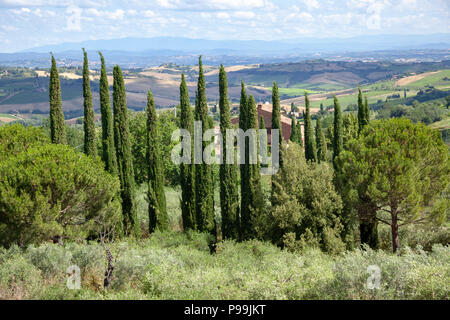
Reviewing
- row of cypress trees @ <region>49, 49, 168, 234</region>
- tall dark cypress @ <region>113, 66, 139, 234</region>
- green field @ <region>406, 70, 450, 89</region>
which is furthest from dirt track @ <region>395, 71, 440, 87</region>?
tall dark cypress @ <region>113, 66, 139, 234</region>

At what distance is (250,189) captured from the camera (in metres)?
21.8

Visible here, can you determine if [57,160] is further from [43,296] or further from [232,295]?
[232,295]

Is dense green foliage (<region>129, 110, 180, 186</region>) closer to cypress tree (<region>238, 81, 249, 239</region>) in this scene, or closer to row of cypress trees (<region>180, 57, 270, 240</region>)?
row of cypress trees (<region>180, 57, 270, 240</region>)

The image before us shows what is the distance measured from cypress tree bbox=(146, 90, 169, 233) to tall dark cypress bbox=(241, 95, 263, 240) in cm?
450

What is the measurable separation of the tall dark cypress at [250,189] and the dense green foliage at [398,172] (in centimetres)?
460

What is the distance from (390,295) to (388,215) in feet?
48.2

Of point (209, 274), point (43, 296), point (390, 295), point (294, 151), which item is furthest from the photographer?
point (294, 151)

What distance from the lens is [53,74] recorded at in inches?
831

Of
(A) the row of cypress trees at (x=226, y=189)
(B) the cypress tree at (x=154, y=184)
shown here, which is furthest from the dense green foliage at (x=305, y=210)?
(B) the cypress tree at (x=154, y=184)

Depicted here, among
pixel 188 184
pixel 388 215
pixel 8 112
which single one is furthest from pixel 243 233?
pixel 8 112

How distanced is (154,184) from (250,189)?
17.6ft

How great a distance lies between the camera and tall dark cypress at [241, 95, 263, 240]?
70.5ft

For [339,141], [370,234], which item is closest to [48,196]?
[370,234]

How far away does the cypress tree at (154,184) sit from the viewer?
21688mm
